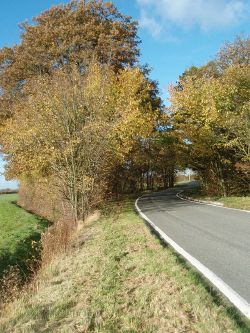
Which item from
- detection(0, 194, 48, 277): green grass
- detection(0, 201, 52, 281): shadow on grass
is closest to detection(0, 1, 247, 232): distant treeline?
detection(0, 194, 48, 277): green grass

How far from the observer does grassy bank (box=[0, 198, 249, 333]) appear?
18.3ft

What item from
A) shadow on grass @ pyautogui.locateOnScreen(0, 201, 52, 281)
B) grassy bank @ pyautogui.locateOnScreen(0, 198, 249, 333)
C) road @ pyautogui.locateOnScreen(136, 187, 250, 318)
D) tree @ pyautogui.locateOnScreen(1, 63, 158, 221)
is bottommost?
shadow on grass @ pyautogui.locateOnScreen(0, 201, 52, 281)

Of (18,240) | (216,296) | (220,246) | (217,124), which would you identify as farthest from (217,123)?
(216,296)

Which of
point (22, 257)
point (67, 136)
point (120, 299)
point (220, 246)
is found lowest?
point (22, 257)

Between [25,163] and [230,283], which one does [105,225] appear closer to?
[25,163]

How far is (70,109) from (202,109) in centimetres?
1254

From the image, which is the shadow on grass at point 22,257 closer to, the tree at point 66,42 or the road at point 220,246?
the road at point 220,246

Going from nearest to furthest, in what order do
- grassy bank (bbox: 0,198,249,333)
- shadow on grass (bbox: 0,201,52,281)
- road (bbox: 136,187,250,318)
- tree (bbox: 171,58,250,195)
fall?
1. grassy bank (bbox: 0,198,249,333)
2. road (bbox: 136,187,250,318)
3. shadow on grass (bbox: 0,201,52,281)
4. tree (bbox: 171,58,250,195)

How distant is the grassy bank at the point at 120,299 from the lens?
5.58 m

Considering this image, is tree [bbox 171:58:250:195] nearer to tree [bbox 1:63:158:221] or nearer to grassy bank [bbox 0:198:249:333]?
tree [bbox 1:63:158:221]

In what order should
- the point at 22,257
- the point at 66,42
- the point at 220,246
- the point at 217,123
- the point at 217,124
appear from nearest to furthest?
the point at 220,246 → the point at 22,257 → the point at 217,123 → the point at 217,124 → the point at 66,42

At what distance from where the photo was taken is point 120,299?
265 inches

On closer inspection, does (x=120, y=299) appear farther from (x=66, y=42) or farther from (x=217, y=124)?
(x=66, y=42)

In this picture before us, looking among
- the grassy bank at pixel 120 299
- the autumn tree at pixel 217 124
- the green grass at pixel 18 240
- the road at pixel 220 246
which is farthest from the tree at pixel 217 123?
the grassy bank at pixel 120 299
